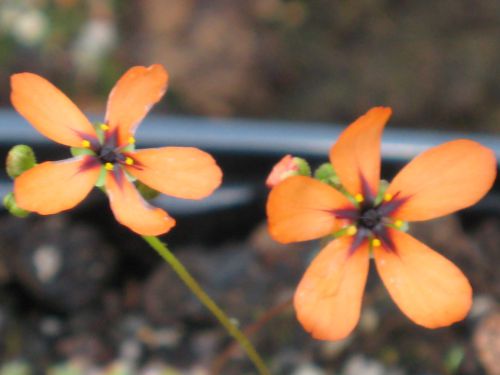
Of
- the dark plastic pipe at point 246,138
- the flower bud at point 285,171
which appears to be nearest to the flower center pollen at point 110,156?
the flower bud at point 285,171

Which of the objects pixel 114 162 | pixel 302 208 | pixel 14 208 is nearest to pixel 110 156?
pixel 114 162

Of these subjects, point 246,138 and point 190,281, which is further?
point 246,138

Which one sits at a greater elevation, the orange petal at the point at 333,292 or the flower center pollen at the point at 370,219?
the flower center pollen at the point at 370,219

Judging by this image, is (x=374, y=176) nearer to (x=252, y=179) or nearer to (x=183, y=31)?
(x=252, y=179)

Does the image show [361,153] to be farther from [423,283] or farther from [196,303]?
[196,303]

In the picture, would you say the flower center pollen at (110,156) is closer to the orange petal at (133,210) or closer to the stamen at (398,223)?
the orange petal at (133,210)

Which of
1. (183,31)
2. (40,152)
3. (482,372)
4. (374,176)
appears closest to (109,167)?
(374,176)
